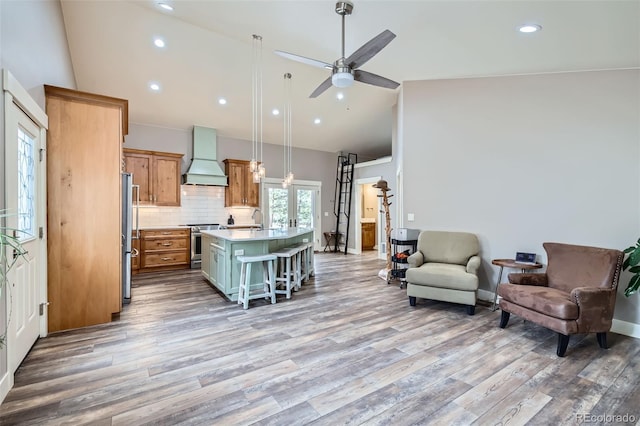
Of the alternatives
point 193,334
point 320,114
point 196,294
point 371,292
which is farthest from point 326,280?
point 320,114

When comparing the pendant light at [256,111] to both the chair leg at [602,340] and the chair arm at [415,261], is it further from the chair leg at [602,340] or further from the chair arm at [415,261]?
the chair leg at [602,340]

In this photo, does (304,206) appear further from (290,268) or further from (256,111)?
(290,268)

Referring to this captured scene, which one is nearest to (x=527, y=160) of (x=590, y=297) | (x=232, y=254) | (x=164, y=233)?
(x=590, y=297)

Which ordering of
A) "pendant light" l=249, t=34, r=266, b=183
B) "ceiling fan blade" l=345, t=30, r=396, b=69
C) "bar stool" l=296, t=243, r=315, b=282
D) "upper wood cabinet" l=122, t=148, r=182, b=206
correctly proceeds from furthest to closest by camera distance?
1. "upper wood cabinet" l=122, t=148, r=182, b=206
2. "bar stool" l=296, t=243, r=315, b=282
3. "pendant light" l=249, t=34, r=266, b=183
4. "ceiling fan blade" l=345, t=30, r=396, b=69

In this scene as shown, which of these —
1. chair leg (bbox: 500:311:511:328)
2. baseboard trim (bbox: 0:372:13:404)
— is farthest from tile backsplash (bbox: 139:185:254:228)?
chair leg (bbox: 500:311:511:328)

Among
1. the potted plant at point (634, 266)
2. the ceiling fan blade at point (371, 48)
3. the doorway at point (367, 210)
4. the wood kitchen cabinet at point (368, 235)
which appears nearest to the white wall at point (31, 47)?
the ceiling fan blade at point (371, 48)

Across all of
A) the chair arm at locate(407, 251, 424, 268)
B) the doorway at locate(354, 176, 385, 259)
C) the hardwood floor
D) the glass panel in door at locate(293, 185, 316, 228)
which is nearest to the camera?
the hardwood floor

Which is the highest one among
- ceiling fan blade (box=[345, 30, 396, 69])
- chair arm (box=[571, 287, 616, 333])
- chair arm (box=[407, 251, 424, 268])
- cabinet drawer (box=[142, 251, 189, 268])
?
ceiling fan blade (box=[345, 30, 396, 69])

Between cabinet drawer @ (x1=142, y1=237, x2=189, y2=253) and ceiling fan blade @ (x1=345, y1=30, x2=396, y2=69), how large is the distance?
5.09 meters

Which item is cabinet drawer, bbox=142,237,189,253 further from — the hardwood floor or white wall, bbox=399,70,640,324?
white wall, bbox=399,70,640,324

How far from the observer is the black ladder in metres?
8.88

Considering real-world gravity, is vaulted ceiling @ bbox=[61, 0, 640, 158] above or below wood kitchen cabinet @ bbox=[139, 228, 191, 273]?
above

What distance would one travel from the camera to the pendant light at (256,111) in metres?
4.26

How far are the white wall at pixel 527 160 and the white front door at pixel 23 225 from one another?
4469 millimetres
